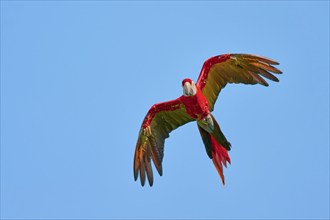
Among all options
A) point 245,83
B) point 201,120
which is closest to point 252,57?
point 245,83

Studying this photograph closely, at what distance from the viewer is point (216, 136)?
18.3 meters

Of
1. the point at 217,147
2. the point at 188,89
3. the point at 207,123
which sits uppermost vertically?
the point at 188,89

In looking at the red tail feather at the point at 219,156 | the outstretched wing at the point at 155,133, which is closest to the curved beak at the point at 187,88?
the outstretched wing at the point at 155,133

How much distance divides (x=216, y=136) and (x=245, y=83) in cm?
147

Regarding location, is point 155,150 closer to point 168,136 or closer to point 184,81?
point 168,136

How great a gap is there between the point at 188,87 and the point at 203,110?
68 cm

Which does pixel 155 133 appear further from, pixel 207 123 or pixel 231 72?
pixel 231 72

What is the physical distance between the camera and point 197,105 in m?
18.0

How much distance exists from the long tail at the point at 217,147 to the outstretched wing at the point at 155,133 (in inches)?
32.5

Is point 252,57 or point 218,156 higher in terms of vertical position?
point 252,57

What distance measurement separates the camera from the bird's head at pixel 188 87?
17797mm

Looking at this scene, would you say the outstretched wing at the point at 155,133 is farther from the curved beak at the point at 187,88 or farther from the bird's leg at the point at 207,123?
the curved beak at the point at 187,88

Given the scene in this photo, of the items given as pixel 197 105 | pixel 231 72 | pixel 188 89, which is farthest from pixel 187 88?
pixel 231 72

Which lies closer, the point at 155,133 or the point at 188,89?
the point at 188,89
